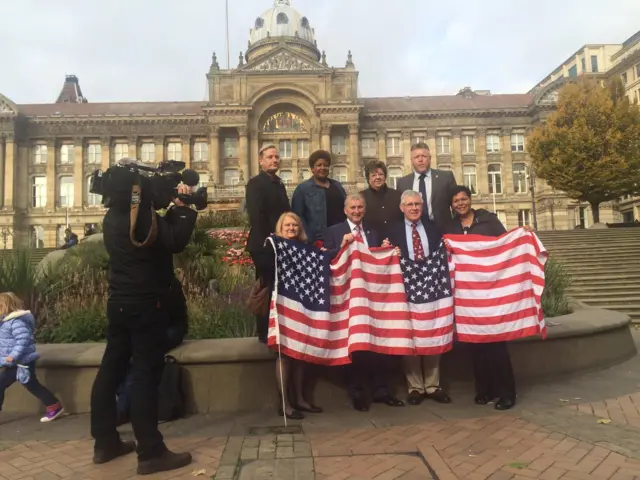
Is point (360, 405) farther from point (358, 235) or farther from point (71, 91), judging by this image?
point (71, 91)

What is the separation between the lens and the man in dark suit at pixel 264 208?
16.2 feet

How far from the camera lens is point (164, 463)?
363cm

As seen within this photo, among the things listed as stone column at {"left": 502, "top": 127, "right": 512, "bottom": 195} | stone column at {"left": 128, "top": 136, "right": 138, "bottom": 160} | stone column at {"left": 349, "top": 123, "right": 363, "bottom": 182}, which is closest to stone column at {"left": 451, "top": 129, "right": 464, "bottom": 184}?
stone column at {"left": 502, "top": 127, "right": 512, "bottom": 195}

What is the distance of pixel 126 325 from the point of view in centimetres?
373

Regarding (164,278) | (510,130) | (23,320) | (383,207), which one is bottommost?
(23,320)

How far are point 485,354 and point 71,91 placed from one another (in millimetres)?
91978

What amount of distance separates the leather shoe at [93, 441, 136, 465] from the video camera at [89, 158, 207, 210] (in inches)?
75.7

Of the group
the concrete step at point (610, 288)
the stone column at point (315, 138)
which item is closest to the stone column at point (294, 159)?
the stone column at point (315, 138)

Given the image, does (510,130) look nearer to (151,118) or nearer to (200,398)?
(151,118)

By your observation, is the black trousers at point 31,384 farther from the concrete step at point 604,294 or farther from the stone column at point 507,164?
the stone column at point 507,164

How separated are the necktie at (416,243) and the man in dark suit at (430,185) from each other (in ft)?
2.05

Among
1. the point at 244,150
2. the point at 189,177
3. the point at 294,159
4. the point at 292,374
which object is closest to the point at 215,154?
the point at 244,150

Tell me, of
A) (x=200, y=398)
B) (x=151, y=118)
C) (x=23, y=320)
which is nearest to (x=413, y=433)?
(x=200, y=398)

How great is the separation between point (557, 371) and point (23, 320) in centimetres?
619
